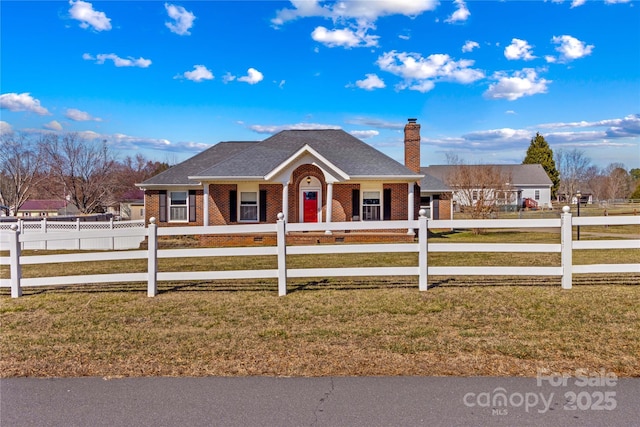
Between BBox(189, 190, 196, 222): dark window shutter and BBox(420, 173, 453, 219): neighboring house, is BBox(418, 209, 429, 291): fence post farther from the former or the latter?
BBox(420, 173, 453, 219): neighboring house

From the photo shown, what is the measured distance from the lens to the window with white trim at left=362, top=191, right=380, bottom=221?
23.6 m

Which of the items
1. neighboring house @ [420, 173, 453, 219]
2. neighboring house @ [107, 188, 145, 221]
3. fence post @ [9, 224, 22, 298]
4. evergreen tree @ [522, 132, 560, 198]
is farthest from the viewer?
evergreen tree @ [522, 132, 560, 198]

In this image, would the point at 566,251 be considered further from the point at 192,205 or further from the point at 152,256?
the point at 192,205

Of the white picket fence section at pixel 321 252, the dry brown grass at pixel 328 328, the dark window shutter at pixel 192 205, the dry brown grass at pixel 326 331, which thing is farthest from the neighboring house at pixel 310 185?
the dry brown grass at pixel 326 331

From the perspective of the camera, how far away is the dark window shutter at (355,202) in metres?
23.4

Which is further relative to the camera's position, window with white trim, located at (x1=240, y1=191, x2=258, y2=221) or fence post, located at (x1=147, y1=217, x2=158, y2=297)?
window with white trim, located at (x1=240, y1=191, x2=258, y2=221)

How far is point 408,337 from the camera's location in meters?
5.72

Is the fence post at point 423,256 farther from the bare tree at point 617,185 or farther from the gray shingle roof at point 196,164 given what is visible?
the bare tree at point 617,185

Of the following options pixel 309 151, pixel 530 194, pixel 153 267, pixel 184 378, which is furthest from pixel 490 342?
pixel 530 194

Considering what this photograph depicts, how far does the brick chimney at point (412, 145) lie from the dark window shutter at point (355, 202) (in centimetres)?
382

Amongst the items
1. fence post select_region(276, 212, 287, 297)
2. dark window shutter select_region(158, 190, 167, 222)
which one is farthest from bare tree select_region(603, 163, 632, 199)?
fence post select_region(276, 212, 287, 297)

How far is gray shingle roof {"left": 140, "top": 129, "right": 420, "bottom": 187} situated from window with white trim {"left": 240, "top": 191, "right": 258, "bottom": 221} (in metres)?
1.28

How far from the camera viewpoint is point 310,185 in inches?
923

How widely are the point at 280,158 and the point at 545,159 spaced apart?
58.2 metres
